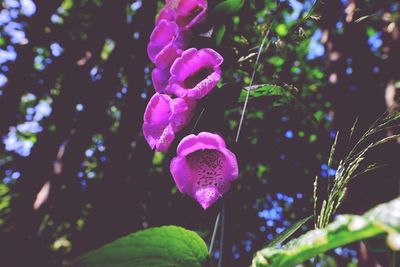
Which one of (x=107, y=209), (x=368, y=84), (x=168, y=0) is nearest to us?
(x=168, y=0)

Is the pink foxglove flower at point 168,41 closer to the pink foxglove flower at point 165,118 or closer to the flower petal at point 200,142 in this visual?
the pink foxglove flower at point 165,118

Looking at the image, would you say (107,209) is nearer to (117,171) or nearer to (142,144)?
(117,171)

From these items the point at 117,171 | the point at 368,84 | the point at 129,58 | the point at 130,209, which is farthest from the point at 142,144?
the point at 368,84

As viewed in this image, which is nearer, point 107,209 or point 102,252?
point 102,252

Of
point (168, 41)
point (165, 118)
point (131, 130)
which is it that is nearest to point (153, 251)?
point (165, 118)

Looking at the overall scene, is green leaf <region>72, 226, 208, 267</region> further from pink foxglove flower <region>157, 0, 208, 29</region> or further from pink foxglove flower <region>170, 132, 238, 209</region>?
pink foxglove flower <region>157, 0, 208, 29</region>
